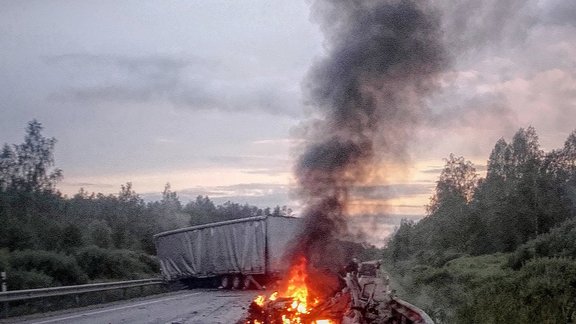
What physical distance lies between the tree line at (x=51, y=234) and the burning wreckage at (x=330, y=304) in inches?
598

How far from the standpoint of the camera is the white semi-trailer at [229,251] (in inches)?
1359

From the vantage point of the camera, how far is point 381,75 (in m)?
20.0

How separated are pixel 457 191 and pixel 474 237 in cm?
3229

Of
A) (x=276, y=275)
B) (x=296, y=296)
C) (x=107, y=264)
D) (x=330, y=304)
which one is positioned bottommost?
(x=276, y=275)

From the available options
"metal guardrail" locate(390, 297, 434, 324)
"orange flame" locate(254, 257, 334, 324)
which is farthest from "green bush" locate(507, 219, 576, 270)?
"orange flame" locate(254, 257, 334, 324)

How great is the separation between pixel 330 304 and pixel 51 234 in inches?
1203

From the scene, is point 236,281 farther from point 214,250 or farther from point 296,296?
point 296,296

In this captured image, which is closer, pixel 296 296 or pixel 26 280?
pixel 296 296

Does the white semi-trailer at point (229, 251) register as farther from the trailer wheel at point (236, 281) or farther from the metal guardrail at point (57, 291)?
the metal guardrail at point (57, 291)

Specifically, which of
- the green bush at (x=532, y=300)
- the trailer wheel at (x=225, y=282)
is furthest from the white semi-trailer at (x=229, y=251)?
the green bush at (x=532, y=300)

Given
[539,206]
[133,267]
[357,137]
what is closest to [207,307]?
[357,137]

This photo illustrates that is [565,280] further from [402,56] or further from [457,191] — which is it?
[457,191]

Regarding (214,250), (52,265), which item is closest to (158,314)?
(52,265)

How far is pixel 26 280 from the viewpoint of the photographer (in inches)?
1134
